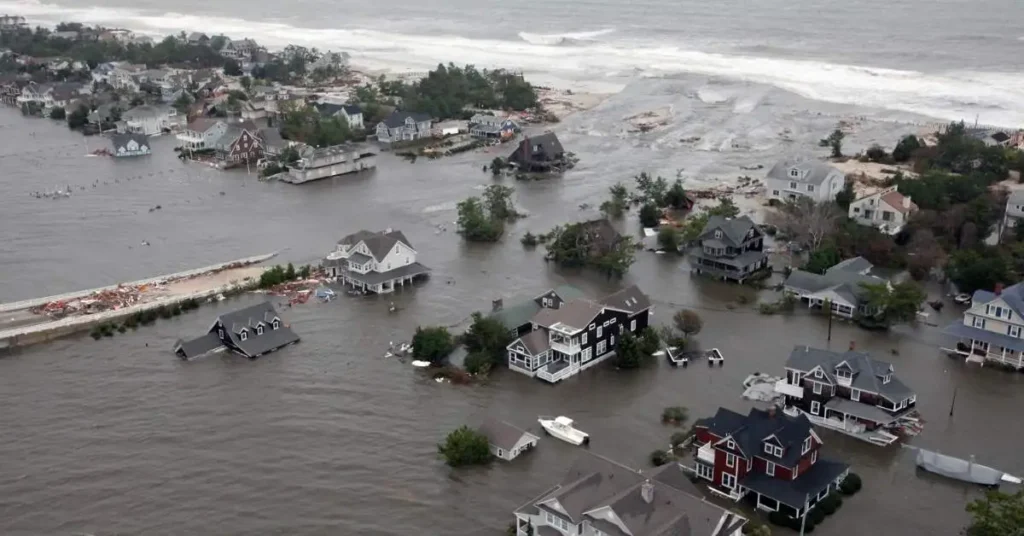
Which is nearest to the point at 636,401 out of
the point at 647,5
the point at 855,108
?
the point at 855,108

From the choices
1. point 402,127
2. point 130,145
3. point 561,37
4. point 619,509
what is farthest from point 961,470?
point 561,37

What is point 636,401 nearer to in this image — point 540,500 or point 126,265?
point 540,500

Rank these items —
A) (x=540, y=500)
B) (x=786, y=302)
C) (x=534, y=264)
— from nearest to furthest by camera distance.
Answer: (x=540, y=500) → (x=786, y=302) → (x=534, y=264)

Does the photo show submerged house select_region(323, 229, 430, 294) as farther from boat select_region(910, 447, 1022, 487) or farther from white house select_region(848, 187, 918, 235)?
boat select_region(910, 447, 1022, 487)

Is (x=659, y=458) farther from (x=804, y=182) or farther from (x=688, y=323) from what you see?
(x=804, y=182)

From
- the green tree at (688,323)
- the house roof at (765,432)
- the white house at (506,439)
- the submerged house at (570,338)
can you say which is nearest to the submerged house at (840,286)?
the green tree at (688,323)

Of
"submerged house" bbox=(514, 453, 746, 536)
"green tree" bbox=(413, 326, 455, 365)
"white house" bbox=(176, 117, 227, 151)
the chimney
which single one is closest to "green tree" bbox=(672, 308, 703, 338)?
"green tree" bbox=(413, 326, 455, 365)
